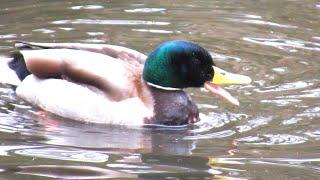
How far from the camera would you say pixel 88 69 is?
26.8ft

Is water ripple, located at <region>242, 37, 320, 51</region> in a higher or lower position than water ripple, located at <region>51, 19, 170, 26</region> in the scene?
lower

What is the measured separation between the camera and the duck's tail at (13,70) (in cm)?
895

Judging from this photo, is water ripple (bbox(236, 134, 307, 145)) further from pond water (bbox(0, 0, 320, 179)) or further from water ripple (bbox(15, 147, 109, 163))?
water ripple (bbox(15, 147, 109, 163))

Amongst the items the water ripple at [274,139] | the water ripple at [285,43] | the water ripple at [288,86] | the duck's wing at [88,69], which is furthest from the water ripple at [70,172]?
the water ripple at [285,43]

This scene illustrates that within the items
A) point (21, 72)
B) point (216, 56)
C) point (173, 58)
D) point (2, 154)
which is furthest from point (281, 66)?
point (2, 154)

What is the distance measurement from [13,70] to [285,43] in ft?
11.0

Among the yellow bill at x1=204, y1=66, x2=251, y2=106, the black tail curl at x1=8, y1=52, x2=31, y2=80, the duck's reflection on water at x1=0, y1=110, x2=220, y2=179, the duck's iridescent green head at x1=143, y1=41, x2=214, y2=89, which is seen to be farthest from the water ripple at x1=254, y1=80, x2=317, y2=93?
the black tail curl at x1=8, y1=52, x2=31, y2=80

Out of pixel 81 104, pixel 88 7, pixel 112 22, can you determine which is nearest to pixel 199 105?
pixel 81 104

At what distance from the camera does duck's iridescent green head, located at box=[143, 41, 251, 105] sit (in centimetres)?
811

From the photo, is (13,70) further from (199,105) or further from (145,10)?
(145,10)

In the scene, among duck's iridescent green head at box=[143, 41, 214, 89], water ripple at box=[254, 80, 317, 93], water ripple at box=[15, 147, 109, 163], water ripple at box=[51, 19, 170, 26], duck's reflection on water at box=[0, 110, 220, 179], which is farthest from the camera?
water ripple at box=[51, 19, 170, 26]

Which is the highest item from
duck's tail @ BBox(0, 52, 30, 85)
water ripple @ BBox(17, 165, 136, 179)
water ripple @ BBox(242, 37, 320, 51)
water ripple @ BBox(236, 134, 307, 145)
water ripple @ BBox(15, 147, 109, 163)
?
duck's tail @ BBox(0, 52, 30, 85)

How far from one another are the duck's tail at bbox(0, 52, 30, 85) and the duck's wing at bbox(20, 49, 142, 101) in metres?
0.32

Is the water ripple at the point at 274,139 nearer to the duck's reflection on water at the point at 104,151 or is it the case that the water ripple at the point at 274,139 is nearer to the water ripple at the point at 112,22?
the duck's reflection on water at the point at 104,151
